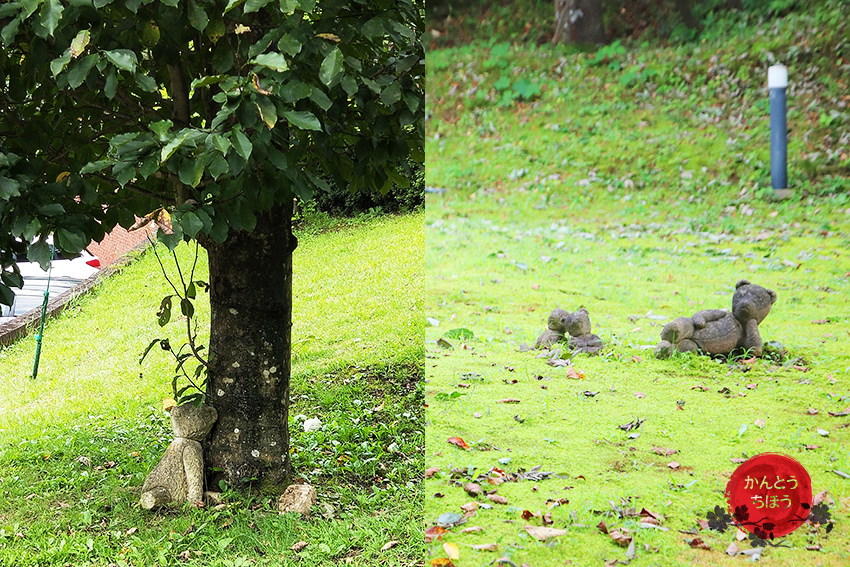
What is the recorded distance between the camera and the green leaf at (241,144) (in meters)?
1.71

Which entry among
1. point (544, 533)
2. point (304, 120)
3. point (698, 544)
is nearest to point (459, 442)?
point (544, 533)

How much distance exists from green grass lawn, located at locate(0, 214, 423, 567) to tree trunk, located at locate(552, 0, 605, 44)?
1537 mm

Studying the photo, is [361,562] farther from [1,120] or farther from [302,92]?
[1,120]

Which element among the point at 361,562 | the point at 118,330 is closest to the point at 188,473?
the point at 361,562

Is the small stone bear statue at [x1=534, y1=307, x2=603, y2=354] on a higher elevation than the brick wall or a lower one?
higher

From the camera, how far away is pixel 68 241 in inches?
78.5

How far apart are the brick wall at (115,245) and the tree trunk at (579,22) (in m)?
7.30

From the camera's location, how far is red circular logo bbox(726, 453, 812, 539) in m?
1.59

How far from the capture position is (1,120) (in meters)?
2.44

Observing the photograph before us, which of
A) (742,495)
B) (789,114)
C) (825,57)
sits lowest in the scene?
(742,495)

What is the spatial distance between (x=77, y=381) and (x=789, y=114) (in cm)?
448

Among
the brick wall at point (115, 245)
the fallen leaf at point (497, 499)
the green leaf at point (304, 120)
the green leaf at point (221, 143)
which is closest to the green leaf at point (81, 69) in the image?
the green leaf at point (221, 143)

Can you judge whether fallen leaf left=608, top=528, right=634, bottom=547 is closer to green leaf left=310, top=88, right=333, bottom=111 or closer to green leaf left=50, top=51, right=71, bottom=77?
green leaf left=310, top=88, right=333, bottom=111

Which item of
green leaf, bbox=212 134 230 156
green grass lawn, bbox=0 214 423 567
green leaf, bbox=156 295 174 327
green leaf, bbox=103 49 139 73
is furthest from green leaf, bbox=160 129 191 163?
green grass lawn, bbox=0 214 423 567
